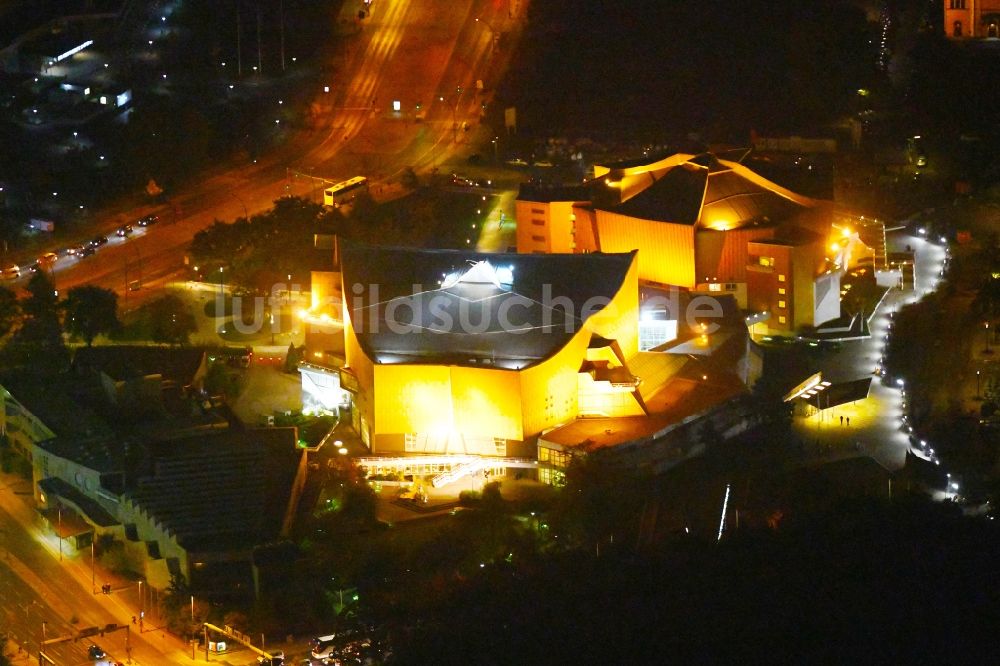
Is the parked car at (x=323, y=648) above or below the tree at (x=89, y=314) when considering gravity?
below

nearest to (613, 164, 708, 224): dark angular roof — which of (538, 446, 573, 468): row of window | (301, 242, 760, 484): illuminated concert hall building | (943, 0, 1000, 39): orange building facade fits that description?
(301, 242, 760, 484): illuminated concert hall building

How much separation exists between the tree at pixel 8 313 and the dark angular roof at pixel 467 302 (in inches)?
153

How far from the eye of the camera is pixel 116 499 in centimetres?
1908

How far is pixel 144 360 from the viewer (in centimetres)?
2245

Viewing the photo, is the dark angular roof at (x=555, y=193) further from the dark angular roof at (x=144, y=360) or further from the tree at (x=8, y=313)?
the tree at (x=8, y=313)

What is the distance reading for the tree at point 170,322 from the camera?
23516mm

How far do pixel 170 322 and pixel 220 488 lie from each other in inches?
195

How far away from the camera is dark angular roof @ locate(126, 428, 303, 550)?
18406 mm

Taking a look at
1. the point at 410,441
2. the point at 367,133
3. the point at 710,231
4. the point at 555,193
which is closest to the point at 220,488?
the point at 410,441

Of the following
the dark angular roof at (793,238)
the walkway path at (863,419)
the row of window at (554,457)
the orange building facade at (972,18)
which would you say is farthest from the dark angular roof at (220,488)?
the orange building facade at (972,18)

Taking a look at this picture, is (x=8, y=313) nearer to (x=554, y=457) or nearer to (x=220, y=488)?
(x=220, y=488)

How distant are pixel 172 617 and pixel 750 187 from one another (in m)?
10.2

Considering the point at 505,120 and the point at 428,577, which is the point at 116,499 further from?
the point at 505,120

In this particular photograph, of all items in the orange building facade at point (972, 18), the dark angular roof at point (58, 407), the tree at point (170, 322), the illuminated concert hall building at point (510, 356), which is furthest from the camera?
the orange building facade at point (972, 18)
